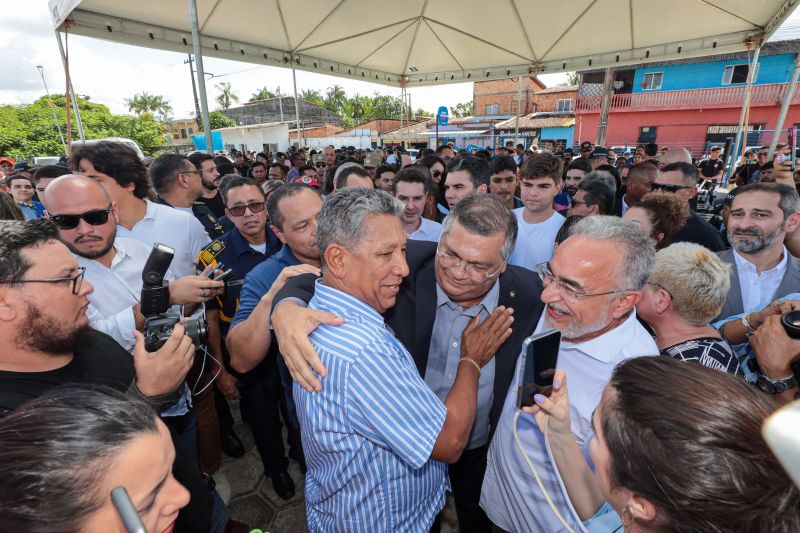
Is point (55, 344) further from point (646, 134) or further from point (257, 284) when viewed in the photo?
point (646, 134)

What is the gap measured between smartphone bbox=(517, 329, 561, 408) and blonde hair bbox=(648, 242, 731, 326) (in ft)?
2.86

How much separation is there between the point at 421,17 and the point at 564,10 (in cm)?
314

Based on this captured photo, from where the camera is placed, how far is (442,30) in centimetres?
891

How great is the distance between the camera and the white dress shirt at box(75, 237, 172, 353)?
6.64 feet

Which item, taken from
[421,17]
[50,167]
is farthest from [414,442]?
[421,17]

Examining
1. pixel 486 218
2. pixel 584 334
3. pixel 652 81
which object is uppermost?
pixel 652 81

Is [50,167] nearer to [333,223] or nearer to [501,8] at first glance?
[333,223]

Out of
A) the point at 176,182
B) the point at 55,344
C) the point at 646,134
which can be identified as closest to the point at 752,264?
the point at 55,344

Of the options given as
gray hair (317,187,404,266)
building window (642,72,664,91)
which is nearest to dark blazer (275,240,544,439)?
gray hair (317,187,404,266)

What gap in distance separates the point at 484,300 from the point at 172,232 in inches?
104

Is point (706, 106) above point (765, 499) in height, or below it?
above

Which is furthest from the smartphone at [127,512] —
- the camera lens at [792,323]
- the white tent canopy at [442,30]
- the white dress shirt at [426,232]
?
the white tent canopy at [442,30]

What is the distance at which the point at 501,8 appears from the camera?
7.83 meters

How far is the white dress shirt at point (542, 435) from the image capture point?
1570 mm
